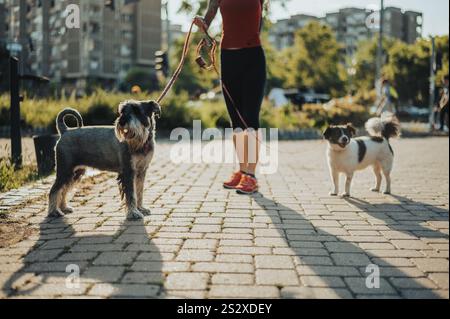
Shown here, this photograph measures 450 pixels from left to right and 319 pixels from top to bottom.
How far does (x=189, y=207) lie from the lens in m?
5.31

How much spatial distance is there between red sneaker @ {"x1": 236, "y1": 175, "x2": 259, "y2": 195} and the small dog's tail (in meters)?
1.92

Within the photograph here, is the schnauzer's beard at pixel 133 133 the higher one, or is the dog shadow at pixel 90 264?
the schnauzer's beard at pixel 133 133

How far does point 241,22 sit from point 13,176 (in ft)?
12.1

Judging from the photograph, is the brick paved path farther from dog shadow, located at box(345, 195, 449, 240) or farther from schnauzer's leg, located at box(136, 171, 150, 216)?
schnauzer's leg, located at box(136, 171, 150, 216)

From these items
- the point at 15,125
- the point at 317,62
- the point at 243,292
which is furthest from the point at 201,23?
the point at 317,62

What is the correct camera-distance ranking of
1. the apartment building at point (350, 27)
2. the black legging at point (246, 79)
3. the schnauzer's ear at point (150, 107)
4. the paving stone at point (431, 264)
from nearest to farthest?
the paving stone at point (431, 264)
the schnauzer's ear at point (150, 107)
the black legging at point (246, 79)
the apartment building at point (350, 27)

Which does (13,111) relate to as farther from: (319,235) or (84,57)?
(84,57)

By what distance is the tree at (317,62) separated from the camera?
45.1 metres

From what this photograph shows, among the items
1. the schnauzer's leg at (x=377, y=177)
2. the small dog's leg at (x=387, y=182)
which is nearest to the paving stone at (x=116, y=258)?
the small dog's leg at (x=387, y=182)

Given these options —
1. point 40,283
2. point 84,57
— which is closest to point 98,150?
point 40,283

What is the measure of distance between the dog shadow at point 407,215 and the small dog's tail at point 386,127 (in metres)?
0.97

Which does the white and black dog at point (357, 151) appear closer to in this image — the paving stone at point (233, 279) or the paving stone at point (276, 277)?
the paving stone at point (276, 277)

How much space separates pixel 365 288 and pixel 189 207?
2769mm

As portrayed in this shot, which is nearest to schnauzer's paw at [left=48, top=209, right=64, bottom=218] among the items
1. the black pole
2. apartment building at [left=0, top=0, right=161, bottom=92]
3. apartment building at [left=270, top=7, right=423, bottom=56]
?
the black pole
